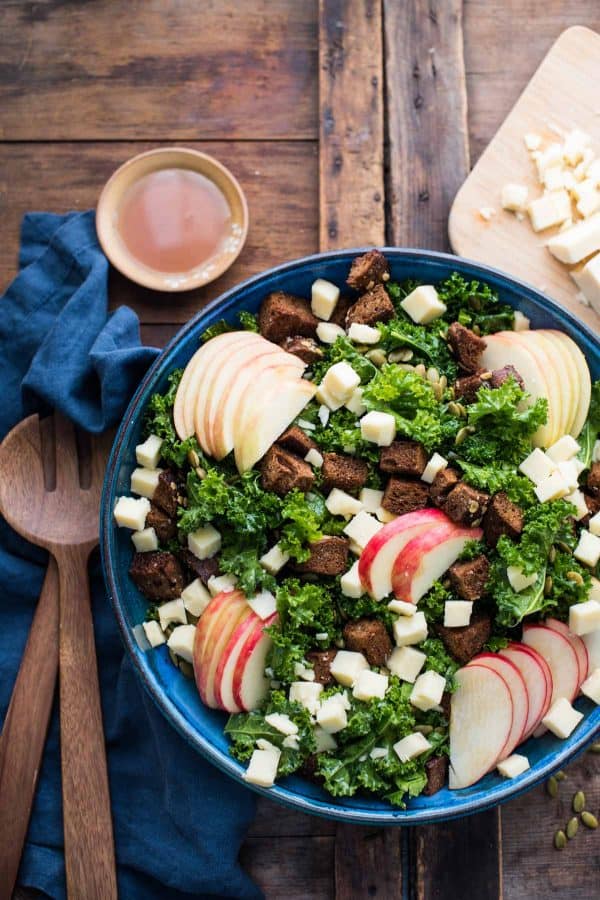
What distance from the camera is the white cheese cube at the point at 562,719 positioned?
2.86m

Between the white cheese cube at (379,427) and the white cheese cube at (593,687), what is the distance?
998 mm

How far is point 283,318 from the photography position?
10.2ft

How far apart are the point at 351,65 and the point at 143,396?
1.64 metres

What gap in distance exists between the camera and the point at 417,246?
3537 millimetres

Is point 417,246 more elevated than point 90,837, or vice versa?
point 417,246

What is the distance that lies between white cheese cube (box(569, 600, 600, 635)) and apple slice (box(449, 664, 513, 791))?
294 mm

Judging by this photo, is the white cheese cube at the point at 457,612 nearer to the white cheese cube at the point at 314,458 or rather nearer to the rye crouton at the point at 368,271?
the white cheese cube at the point at 314,458

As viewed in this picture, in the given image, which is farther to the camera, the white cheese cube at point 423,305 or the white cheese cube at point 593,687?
the white cheese cube at point 423,305

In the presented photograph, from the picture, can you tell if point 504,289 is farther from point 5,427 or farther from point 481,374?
point 5,427

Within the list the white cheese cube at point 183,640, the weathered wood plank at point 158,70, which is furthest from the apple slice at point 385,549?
the weathered wood plank at point 158,70

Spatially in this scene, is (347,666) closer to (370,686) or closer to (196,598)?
(370,686)

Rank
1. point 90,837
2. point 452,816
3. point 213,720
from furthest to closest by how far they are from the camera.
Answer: point 90,837 → point 213,720 → point 452,816

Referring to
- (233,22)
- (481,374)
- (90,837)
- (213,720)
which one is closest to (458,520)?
(481,374)

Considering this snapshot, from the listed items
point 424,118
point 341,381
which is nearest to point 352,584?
point 341,381
